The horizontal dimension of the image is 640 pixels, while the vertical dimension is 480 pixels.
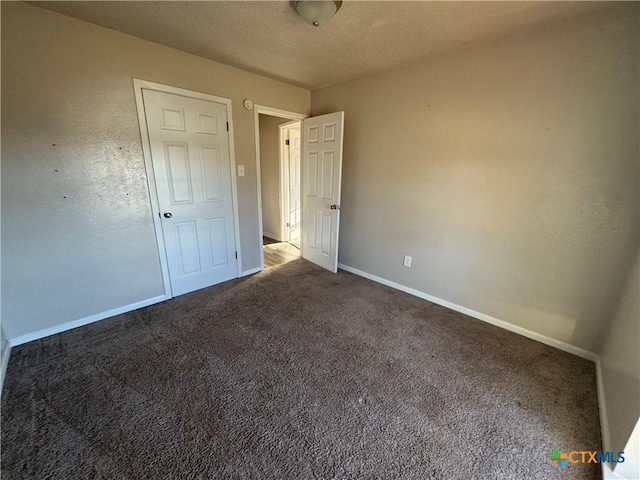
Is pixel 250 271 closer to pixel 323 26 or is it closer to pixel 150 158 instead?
pixel 150 158

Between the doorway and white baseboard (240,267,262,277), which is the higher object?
the doorway

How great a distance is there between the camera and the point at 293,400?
1.58m

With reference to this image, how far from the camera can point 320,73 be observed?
9.27ft

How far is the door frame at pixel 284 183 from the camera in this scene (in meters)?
4.22

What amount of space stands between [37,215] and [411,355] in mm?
2934

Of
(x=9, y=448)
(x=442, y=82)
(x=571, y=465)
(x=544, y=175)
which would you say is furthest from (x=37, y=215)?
(x=544, y=175)

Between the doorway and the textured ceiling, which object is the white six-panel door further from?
the doorway

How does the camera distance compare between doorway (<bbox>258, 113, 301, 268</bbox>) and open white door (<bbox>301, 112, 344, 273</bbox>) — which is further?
doorway (<bbox>258, 113, 301, 268</bbox>)

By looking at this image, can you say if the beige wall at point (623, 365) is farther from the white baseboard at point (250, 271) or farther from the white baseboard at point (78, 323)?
the white baseboard at point (78, 323)

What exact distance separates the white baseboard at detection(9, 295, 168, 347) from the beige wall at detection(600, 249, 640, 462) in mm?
3315

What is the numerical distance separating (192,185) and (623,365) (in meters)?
3.38

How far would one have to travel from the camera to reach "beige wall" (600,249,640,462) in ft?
3.94

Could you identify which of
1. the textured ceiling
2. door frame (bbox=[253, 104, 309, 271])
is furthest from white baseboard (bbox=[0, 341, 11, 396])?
the textured ceiling

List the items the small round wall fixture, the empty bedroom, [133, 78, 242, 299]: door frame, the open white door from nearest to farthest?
the empty bedroom
the small round wall fixture
[133, 78, 242, 299]: door frame
the open white door
